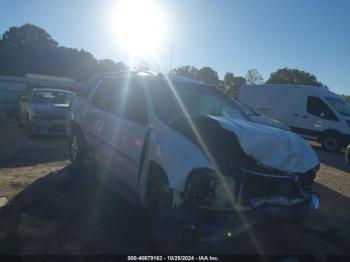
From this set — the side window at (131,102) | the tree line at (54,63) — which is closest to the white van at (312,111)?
the side window at (131,102)

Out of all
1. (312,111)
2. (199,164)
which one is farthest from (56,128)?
(312,111)

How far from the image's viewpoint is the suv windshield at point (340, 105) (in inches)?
576

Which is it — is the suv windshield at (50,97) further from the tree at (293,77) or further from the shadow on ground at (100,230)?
the tree at (293,77)

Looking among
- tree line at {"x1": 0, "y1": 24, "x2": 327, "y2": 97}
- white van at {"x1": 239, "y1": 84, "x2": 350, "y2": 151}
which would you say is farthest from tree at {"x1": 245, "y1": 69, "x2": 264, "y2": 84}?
white van at {"x1": 239, "y1": 84, "x2": 350, "y2": 151}

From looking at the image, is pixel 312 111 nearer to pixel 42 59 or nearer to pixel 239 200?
pixel 239 200

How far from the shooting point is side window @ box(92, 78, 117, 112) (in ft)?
18.6

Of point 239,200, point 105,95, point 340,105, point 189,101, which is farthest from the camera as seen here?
point 340,105

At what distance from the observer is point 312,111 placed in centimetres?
1492

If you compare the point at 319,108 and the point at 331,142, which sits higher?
the point at 319,108

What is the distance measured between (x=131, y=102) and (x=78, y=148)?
88.1 inches

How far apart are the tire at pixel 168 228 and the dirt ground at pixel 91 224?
7.3 inches

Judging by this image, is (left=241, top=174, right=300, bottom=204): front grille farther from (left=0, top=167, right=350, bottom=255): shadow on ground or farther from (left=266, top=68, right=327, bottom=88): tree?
(left=266, top=68, right=327, bottom=88): tree

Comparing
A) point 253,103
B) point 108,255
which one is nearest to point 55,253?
point 108,255

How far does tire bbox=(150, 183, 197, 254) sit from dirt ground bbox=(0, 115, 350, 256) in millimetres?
186
